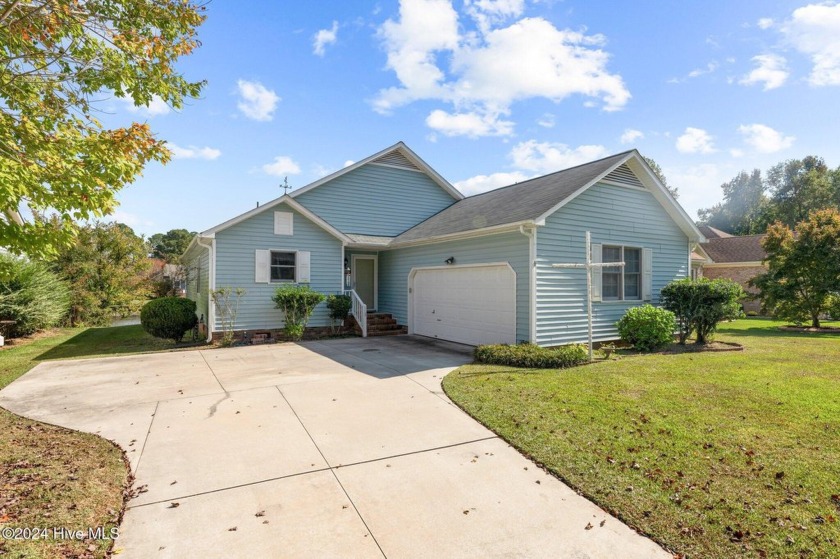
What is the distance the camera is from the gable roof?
10211 millimetres

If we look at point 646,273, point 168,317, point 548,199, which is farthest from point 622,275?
point 168,317

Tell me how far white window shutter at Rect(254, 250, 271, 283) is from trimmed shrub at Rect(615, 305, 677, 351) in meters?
10.4

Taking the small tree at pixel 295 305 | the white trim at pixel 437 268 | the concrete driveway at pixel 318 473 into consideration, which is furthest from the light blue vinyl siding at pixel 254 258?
the concrete driveway at pixel 318 473

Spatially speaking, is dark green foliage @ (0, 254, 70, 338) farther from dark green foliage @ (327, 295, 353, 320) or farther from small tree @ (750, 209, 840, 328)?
small tree @ (750, 209, 840, 328)

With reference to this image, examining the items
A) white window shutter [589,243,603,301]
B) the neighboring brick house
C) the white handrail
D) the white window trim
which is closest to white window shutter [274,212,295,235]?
the white handrail

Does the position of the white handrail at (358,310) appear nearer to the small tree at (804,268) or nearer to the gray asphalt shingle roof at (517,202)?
the gray asphalt shingle roof at (517,202)

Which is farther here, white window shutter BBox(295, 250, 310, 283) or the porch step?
the porch step

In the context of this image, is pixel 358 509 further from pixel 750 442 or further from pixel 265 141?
pixel 265 141

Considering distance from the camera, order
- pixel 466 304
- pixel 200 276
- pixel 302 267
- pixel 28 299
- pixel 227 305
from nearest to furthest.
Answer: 1. pixel 466 304
2. pixel 227 305
3. pixel 302 267
4. pixel 28 299
5. pixel 200 276

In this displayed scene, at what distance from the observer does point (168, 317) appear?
1259 cm

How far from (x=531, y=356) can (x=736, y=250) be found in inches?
983

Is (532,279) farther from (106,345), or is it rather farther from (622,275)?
(106,345)

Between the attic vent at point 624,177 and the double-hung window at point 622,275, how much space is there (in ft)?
5.85

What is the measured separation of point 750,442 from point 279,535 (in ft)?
16.0
